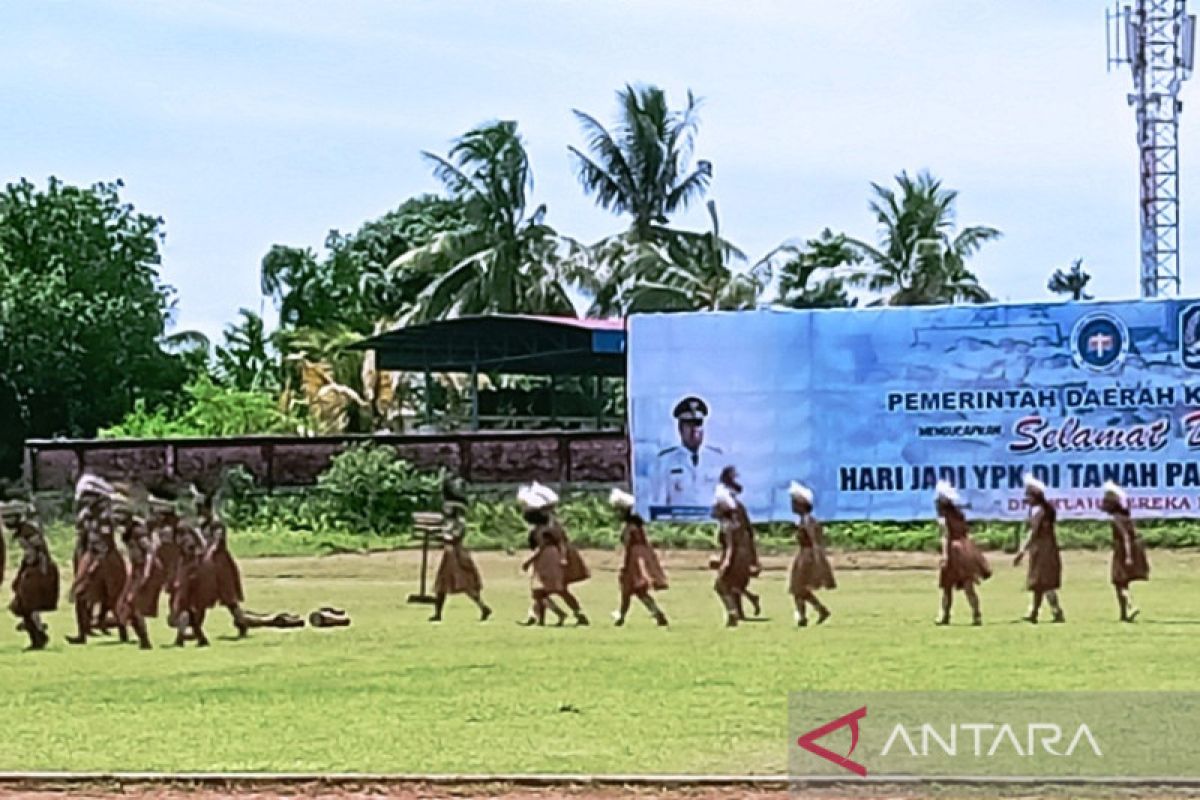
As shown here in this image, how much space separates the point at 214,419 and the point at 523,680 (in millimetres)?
28872

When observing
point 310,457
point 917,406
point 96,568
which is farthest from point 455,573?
point 310,457

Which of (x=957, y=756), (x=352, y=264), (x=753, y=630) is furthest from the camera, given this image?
(x=352, y=264)

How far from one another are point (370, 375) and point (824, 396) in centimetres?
1467

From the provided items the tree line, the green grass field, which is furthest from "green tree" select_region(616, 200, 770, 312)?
the green grass field

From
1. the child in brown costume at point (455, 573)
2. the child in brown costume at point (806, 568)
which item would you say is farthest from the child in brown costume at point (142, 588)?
the child in brown costume at point (806, 568)

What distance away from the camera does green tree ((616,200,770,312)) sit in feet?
121

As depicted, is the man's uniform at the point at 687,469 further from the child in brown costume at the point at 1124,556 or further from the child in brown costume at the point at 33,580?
the child in brown costume at the point at 33,580

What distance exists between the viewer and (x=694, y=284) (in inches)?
1467

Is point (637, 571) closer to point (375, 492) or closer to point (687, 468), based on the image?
point (687, 468)

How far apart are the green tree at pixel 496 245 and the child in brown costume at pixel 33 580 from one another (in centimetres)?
2407

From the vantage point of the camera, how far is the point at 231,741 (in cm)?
1077

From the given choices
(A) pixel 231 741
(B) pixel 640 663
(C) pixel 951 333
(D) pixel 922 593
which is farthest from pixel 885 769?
(C) pixel 951 333

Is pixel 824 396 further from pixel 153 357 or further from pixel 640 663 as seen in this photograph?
pixel 153 357

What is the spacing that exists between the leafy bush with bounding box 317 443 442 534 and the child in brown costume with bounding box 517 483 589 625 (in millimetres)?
11803
